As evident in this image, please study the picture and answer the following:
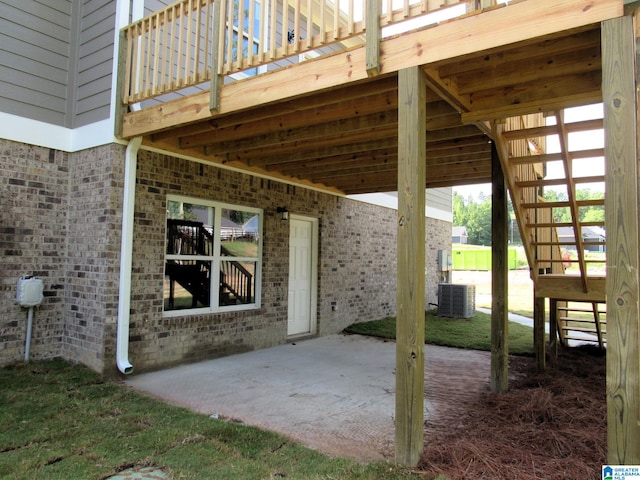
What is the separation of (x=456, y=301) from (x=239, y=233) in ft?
A: 21.6

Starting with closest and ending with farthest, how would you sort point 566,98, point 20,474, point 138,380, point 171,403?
point 20,474, point 566,98, point 171,403, point 138,380

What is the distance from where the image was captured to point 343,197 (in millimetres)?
9250

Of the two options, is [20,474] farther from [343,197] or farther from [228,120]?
[343,197]

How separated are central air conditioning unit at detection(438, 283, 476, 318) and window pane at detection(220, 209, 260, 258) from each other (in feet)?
20.0

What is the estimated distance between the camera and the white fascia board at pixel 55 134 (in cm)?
508

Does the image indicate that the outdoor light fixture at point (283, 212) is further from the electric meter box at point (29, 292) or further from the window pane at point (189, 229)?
the electric meter box at point (29, 292)

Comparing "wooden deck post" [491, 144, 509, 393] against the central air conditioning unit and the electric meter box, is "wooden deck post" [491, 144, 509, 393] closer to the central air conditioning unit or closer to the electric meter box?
the electric meter box

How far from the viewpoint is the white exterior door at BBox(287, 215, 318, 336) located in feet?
26.6

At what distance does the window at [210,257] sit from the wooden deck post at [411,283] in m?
3.79

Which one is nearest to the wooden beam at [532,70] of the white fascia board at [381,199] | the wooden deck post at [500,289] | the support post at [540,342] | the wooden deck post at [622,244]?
the wooden deck post at [622,244]

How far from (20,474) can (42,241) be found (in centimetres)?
331

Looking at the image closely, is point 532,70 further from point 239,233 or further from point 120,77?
point 239,233

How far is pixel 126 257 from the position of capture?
525cm

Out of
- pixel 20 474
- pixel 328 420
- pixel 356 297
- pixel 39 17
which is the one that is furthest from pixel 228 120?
pixel 356 297
